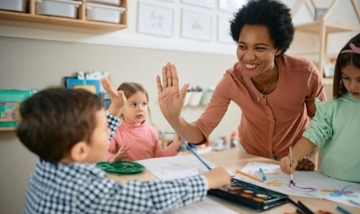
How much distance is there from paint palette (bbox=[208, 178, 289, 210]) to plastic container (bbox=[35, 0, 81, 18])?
133 cm

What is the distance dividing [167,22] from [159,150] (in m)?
1.10

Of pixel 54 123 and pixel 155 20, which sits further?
pixel 155 20

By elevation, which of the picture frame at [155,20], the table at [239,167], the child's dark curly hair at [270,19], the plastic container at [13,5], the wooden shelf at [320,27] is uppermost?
the wooden shelf at [320,27]

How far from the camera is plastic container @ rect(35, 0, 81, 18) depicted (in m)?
→ 1.62

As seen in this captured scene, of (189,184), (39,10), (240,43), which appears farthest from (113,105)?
(39,10)

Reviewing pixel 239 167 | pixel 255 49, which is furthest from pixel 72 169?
pixel 255 49

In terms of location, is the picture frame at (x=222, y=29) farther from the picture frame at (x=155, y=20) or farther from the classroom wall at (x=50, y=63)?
the picture frame at (x=155, y=20)

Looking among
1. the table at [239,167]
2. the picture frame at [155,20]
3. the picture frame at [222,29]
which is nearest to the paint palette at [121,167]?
the table at [239,167]

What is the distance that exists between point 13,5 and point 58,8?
21 centimetres

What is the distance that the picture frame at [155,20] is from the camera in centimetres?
212

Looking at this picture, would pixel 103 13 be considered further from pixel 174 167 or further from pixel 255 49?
pixel 174 167

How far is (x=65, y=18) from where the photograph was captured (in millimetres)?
1687

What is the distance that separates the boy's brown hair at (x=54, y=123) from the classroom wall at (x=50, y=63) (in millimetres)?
1263

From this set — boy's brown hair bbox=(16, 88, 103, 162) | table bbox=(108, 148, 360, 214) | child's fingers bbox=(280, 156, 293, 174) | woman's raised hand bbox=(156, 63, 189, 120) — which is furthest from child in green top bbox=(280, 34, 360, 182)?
boy's brown hair bbox=(16, 88, 103, 162)
